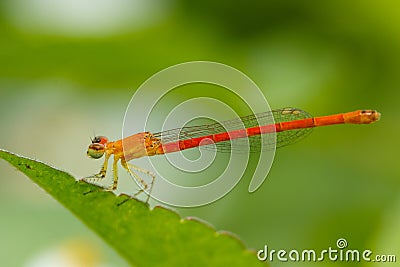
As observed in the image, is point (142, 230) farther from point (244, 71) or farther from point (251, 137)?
point (244, 71)

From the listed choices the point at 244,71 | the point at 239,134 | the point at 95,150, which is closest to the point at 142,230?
the point at 95,150

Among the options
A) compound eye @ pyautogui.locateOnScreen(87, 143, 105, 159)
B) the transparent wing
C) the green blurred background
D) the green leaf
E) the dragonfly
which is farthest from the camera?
the green blurred background

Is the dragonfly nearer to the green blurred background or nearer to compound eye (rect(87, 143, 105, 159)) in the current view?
compound eye (rect(87, 143, 105, 159))

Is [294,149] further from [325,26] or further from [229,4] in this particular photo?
[229,4]

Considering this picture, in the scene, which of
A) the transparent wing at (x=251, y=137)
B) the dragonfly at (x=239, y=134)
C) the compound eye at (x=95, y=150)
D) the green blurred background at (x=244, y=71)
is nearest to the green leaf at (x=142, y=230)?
the compound eye at (x=95, y=150)

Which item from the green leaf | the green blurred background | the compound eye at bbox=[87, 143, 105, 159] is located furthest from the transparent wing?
the green leaf

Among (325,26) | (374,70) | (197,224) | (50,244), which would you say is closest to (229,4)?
(325,26)

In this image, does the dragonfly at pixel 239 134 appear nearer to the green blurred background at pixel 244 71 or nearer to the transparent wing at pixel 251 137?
the transparent wing at pixel 251 137
